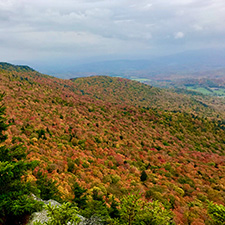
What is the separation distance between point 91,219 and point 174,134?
52749mm

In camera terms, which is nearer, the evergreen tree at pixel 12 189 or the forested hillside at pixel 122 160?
the evergreen tree at pixel 12 189

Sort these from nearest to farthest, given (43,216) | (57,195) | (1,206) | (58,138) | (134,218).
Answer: (1,206) → (134,218) → (43,216) → (57,195) → (58,138)

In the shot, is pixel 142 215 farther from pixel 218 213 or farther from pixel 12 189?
pixel 12 189

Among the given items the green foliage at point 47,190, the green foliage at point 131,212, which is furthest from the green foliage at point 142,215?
the green foliage at point 47,190

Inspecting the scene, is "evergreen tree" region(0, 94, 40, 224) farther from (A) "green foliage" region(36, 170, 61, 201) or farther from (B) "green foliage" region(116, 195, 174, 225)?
(B) "green foliage" region(116, 195, 174, 225)

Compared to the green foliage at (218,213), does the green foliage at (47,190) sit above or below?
below

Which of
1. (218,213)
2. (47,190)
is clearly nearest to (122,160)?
(47,190)

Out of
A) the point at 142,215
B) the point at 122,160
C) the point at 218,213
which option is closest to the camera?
the point at 218,213

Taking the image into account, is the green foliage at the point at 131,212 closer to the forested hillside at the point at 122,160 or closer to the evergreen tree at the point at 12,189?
the forested hillside at the point at 122,160

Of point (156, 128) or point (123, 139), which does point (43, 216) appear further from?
point (156, 128)

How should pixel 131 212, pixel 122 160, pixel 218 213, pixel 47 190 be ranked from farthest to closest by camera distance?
pixel 122 160
pixel 47 190
pixel 131 212
pixel 218 213

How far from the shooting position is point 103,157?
30344 mm

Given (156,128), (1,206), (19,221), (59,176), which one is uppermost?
(1,206)

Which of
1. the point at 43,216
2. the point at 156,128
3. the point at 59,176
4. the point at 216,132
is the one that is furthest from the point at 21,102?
the point at 216,132
